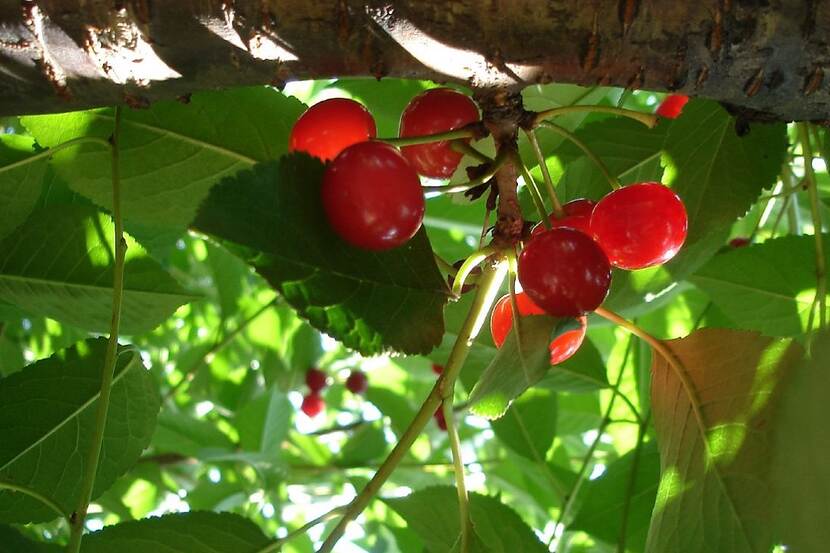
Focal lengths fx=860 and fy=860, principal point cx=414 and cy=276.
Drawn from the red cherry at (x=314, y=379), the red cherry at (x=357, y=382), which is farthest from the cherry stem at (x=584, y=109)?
the red cherry at (x=357, y=382)

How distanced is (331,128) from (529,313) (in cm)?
34

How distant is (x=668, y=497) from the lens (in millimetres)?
1080

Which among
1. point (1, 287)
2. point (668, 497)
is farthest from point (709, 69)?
point (1, 287)

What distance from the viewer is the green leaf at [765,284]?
1.65 m

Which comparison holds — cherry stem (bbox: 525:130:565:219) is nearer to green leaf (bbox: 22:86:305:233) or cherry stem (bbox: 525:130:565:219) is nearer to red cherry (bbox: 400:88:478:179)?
red cherry (bbox: 400:88:478:179)

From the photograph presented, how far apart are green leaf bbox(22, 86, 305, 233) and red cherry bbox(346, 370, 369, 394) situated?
8.23 ft

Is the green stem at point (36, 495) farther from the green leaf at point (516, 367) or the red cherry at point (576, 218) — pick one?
the red cherry at point (576, 218)

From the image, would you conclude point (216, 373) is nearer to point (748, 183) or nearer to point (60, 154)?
point (60, 154)

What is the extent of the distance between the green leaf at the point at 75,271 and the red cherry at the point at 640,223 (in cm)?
74

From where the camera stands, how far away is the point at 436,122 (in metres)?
1.11

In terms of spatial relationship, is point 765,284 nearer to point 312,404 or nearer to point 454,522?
point 454,522

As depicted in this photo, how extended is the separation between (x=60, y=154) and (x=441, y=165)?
556 millimetres

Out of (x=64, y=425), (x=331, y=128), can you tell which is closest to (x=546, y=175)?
(x=331, y=128)

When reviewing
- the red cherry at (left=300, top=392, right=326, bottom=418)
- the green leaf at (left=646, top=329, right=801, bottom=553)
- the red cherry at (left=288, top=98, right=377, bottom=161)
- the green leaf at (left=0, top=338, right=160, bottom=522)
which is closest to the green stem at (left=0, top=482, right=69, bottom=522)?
the green leaf at (left=0, top=338, right=160, bottom=522)
